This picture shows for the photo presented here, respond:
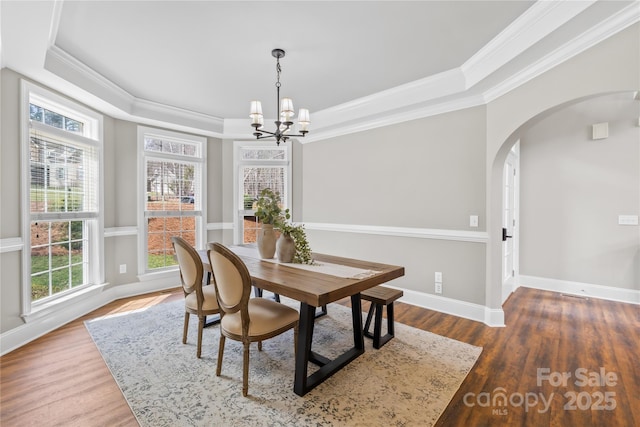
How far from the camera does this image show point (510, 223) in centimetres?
400

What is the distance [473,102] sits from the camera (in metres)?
3.11

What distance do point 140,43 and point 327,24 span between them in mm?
1677

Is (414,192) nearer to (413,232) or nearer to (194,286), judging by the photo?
(413,232)

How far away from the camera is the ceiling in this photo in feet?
6.56

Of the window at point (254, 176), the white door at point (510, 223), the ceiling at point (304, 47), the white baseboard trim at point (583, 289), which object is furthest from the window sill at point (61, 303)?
the white baseboard trim at point (583, 289)

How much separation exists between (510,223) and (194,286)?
417cm

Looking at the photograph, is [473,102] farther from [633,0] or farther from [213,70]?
[213,70]

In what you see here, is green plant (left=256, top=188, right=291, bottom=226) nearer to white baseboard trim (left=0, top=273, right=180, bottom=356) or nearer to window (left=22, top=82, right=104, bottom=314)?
window (left=22, top=82, right=104, bottom=314)

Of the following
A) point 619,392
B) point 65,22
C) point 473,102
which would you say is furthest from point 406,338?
point 65,22

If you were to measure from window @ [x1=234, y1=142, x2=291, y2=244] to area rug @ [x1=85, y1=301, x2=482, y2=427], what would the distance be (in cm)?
228

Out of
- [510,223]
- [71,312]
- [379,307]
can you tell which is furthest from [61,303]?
[510,223]

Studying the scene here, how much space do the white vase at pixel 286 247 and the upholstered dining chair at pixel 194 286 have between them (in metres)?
0.65

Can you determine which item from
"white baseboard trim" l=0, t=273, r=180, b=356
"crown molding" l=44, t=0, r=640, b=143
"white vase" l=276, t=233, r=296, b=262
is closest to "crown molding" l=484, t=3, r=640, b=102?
"crown molding" l=44, t=0, r=640, b=143

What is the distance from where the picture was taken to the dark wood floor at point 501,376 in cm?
169
